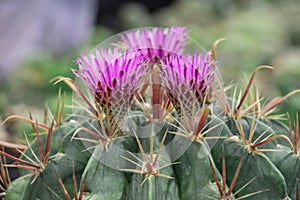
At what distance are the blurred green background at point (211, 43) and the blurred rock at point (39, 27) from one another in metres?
0.07

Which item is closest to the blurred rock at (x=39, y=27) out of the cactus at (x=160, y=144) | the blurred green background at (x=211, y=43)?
the blurred green background at (x=211, y=43)

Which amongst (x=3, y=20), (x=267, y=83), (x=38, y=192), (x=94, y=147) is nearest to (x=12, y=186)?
(x=38, y=192)

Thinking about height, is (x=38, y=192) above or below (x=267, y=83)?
below

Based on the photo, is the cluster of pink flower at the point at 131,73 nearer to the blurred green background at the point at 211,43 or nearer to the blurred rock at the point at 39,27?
the blurred green background at the point at 211,43

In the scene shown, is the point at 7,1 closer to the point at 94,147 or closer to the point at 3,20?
the point at 3,20

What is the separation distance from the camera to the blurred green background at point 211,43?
4645 millimetres

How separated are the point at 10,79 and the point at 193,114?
459 cm

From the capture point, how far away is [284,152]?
1.22 metres

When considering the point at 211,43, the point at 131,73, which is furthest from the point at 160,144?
the point at 211,43

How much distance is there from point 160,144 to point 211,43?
522 cm

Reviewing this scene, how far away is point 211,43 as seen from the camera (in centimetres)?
626

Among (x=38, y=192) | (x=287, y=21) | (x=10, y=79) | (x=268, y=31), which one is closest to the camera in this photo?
(x=38, y=192)

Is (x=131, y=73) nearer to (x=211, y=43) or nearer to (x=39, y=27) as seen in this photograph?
(x=211, y=43)

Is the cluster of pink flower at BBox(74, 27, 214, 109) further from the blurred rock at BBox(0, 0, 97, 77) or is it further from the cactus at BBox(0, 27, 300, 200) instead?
the blurred rock at BBox(0, 0, 97, 77)
